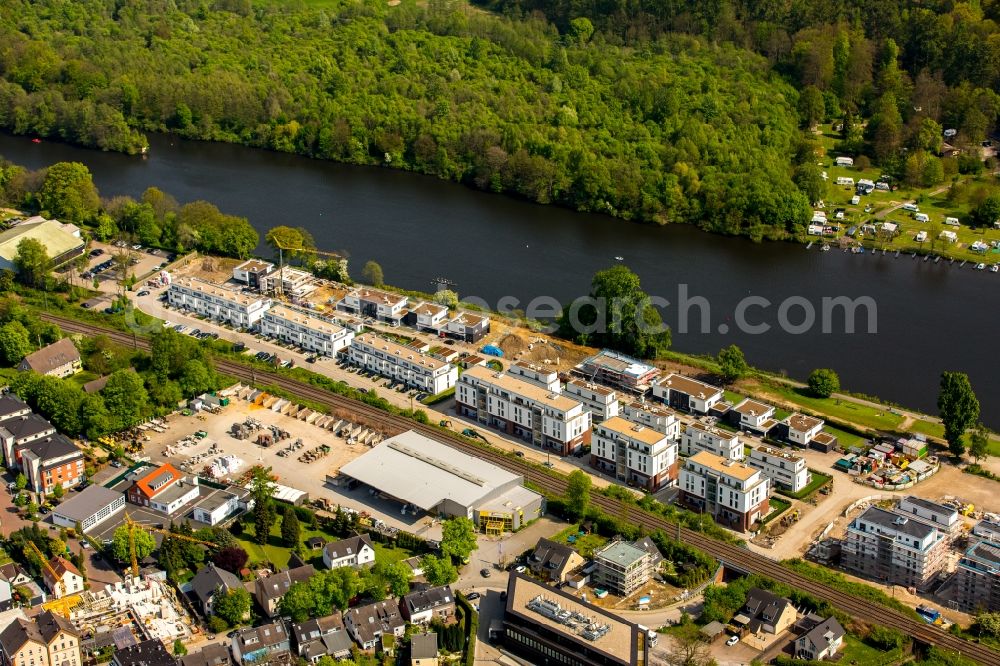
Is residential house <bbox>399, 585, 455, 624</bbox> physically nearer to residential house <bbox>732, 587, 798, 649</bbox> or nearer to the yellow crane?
the yellow crane

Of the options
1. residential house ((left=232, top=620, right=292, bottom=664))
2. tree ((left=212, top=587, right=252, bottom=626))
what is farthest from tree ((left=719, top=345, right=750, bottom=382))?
residential house ((left=232, top=620, right=292, bottom=664))

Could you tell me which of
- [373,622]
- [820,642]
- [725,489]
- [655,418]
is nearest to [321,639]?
[373,622]

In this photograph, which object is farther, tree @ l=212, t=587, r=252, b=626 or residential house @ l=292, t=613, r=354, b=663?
tree @ l=212, t=587, r=252, b=626

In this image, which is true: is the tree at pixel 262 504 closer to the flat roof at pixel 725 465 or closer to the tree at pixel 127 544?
the tree at pixel 127 544

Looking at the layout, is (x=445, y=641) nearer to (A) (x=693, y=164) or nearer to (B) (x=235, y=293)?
(B) (x=235, y=293)

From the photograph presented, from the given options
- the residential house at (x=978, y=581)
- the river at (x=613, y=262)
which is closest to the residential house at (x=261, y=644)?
the residential house at (x=978, y=581)

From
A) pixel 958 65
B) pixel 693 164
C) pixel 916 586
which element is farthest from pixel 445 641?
pixel 958 65
